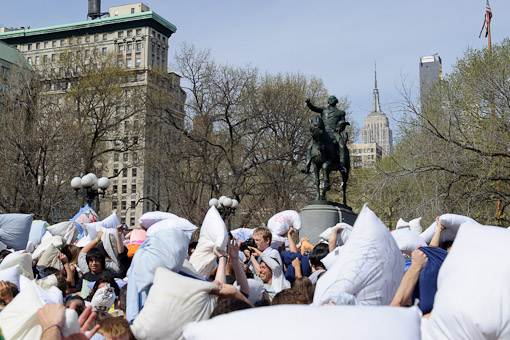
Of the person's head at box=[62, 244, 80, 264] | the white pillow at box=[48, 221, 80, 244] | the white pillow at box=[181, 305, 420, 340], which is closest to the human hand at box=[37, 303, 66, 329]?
the white pillow at box=[181, 305, 420, 340]

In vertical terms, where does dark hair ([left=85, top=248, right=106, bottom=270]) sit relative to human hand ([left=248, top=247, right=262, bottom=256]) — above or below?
below

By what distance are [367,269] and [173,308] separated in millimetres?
1209

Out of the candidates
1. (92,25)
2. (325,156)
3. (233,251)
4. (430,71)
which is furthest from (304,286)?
(92,25)

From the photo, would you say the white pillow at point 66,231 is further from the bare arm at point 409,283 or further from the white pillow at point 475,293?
the white pillow at point 475,293

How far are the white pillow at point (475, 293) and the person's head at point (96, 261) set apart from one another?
198 inches

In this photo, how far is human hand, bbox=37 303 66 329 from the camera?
2.95 meters

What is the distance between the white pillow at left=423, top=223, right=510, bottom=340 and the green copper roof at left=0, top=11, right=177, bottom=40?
318 ft

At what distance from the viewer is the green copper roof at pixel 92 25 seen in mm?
97531

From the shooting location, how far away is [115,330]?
151 inches

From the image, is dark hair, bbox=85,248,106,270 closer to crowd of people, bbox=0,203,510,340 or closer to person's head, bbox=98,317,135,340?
crowd of people, bbox=0,203,510,340

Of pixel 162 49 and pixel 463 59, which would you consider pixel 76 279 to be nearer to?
pixel 463 59

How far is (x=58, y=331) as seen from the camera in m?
2.91

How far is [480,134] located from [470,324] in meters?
17.4

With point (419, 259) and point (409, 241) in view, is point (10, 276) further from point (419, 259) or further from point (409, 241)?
point (409, 241)
